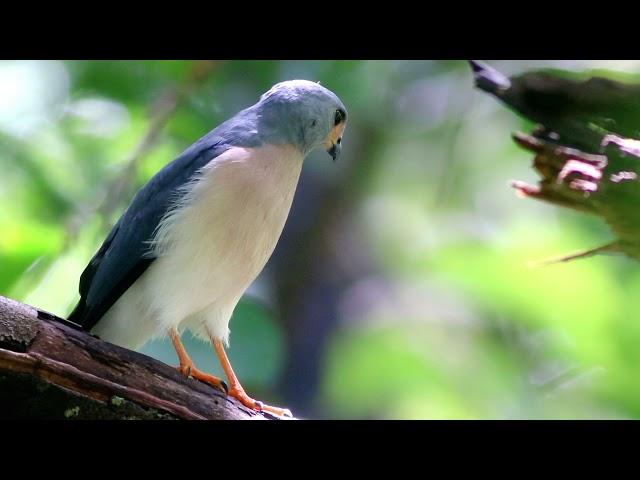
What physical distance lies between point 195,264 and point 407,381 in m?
2.52

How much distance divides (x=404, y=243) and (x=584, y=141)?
4.71m

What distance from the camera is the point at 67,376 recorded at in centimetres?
332

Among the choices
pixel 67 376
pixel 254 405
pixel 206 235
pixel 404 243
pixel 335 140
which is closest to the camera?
pixel 67 376

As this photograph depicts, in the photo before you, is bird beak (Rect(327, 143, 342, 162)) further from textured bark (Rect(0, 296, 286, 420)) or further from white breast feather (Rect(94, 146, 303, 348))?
textured bark (Rect(0, 296, 286, 420))

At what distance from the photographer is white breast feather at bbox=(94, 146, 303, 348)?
14.5ft

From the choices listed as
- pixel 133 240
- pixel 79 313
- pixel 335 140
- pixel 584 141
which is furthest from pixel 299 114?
pixel 584 141

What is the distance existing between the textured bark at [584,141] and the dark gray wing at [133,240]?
1.91 m

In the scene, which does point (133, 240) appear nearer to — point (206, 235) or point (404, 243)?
point (206, 235)

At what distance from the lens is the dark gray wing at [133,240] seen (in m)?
4.54

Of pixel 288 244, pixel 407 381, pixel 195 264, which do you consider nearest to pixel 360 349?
pixel 407 381

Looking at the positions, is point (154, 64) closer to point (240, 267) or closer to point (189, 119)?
point (189, 119)

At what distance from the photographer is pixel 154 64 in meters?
6.70

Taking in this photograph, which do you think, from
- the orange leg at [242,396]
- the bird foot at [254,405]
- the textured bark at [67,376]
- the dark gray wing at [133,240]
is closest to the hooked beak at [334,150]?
the dark gray wing at [133,240]

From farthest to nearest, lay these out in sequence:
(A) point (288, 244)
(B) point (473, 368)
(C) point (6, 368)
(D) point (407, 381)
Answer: (A) point (288, 244) < (B) point (473, 368) < (D) point (407, 381) < (C) point (6, 368)
